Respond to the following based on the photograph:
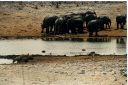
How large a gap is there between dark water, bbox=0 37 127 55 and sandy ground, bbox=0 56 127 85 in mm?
2131

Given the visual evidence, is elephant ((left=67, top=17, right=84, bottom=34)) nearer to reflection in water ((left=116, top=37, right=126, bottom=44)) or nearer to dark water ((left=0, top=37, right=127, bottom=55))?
dark water ((left=0, top=37, right=127, bottom=55))

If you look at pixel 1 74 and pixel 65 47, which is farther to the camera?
pixel 65 47

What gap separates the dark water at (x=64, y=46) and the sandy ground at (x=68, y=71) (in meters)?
2.13

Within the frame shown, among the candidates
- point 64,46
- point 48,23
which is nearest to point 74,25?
point 48,23

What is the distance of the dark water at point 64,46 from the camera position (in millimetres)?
17797

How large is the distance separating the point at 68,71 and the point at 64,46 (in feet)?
21.5

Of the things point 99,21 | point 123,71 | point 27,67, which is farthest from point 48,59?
point 99,21

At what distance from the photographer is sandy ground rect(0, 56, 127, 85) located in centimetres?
1162

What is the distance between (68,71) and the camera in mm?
12977

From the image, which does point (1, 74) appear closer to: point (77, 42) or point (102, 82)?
Answer: point (102, 82)

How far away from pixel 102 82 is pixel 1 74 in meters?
3.31

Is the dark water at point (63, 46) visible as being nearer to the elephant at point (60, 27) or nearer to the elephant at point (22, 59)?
the elephant at point (22, 59)

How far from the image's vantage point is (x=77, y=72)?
12820mm

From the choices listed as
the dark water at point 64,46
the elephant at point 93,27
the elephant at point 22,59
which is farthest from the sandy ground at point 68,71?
the elephant at point 93,27
